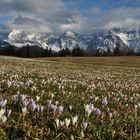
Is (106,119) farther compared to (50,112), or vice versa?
(106,119)

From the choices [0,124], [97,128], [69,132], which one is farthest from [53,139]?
[97,128]

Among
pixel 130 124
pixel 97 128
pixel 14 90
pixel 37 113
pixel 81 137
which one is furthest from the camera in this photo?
pixel 14 90

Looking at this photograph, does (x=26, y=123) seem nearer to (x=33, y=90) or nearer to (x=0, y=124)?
(x=0, y=124)

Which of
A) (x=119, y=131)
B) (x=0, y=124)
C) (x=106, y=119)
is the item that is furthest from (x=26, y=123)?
(x=106, y=119)

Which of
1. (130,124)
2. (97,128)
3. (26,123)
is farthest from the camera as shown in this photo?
(130,124)

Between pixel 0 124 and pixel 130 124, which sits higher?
pixel 0 124

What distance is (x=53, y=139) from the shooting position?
13.1 feet

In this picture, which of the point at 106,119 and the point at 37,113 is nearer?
the point at 37,113

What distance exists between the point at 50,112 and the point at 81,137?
3.70 ft

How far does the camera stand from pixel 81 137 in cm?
421

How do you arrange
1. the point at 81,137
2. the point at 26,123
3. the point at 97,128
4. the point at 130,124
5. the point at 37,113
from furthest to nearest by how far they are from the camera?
the point at 130,124 → the point at 37,113 → the point at 97,128 → the point at 26,123 → the point at 81,137

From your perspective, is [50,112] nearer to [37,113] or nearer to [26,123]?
[37,113]

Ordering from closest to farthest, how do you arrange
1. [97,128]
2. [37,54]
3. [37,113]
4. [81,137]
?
[81,137] < [97,128] < [37,113] < [37,54]

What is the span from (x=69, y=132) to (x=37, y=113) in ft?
3.21
